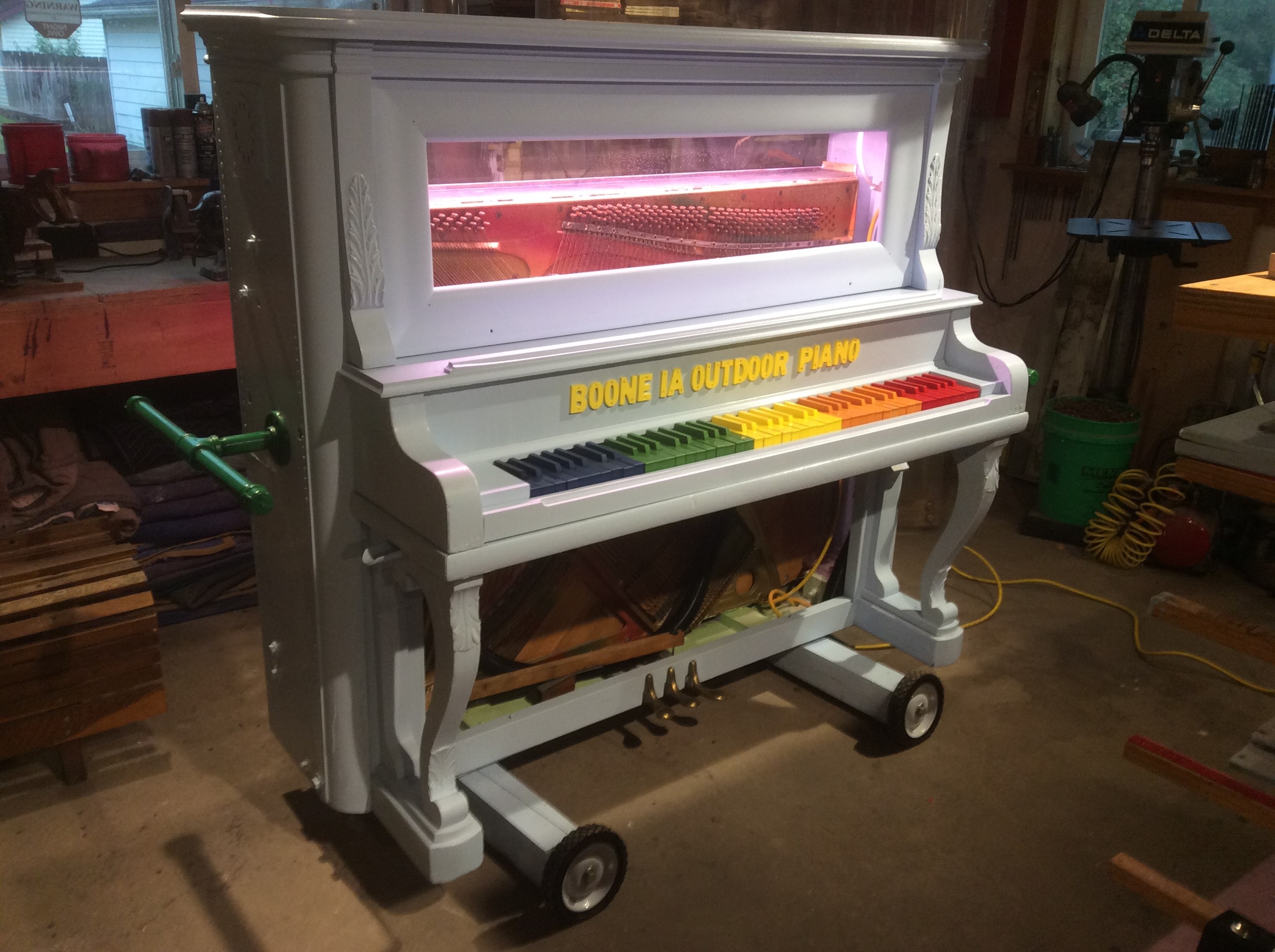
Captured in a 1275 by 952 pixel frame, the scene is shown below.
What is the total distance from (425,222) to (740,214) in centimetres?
76

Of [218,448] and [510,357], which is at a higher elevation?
[510,357]

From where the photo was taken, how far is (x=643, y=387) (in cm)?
204

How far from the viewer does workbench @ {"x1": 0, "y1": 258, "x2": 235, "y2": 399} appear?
105 inches

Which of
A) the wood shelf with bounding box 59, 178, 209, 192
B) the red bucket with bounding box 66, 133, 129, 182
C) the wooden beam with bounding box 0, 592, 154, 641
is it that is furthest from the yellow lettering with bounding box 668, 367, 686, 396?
the red bucket with bounding box 66, 133, 129, 182

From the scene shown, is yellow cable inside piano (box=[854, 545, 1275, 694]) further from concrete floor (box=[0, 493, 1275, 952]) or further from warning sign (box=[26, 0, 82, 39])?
warning sign (box=[26, 0, 82, 39])

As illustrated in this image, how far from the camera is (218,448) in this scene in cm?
187

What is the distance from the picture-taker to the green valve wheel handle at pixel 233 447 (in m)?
1.73

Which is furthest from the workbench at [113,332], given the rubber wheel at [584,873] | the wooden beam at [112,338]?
the rubber wheel at [584,873]

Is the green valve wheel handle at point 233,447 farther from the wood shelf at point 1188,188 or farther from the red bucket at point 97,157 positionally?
the wood shelf at point 1188,188

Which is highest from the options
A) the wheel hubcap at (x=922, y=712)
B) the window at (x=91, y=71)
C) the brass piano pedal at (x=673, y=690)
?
the window at (x=91, y=71)

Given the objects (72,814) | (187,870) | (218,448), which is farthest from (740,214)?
(72,814)

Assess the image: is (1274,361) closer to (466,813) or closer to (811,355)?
(811,355)

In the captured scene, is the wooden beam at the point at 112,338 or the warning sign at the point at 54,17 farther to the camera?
the warning sign at the point at 54,17

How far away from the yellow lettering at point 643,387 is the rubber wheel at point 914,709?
104 centimetres
